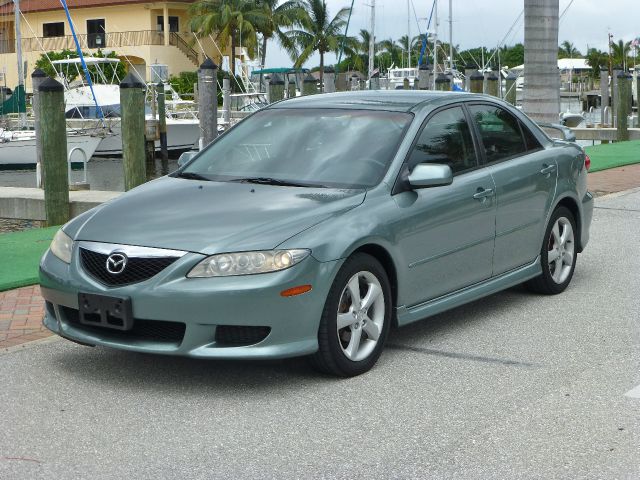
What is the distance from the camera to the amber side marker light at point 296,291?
555 cm

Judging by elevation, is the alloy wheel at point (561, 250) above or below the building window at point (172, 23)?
below

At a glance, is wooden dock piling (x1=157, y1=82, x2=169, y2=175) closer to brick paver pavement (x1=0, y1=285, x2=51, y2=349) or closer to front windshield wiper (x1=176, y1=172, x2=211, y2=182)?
brick paver pavement (x1=0, y1=285, x2=51, y2=349)

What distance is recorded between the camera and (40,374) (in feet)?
20.0

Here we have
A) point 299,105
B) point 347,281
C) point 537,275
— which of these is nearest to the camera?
point 347,281

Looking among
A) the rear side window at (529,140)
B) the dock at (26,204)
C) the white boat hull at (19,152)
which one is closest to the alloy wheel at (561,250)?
the rear side window at (529,140)

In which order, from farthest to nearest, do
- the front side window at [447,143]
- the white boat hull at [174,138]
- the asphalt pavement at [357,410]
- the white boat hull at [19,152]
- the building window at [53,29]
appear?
1. the building window at [53,29]
2. the white boat hull at [174,138]
3. the white boat hull at [19,152]
4. the front side window at [447,143]
5. the asphalt pavement at [357,410]

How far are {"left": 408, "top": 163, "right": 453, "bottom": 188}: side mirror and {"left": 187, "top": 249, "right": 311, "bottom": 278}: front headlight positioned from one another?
3.60 feet

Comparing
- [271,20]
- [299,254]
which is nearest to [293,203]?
[299,254]

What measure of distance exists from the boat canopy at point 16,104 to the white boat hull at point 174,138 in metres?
3.83

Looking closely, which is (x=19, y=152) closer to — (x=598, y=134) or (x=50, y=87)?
(x=598, y=134)

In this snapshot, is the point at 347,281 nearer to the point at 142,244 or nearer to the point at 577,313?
the point at 142,244

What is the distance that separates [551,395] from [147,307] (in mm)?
2026

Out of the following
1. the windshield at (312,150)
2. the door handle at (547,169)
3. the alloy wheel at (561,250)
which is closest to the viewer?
the windshield at (312,150)

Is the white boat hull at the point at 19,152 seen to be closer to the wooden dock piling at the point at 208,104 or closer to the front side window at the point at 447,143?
the wooden dock piling at the point at 208,104
